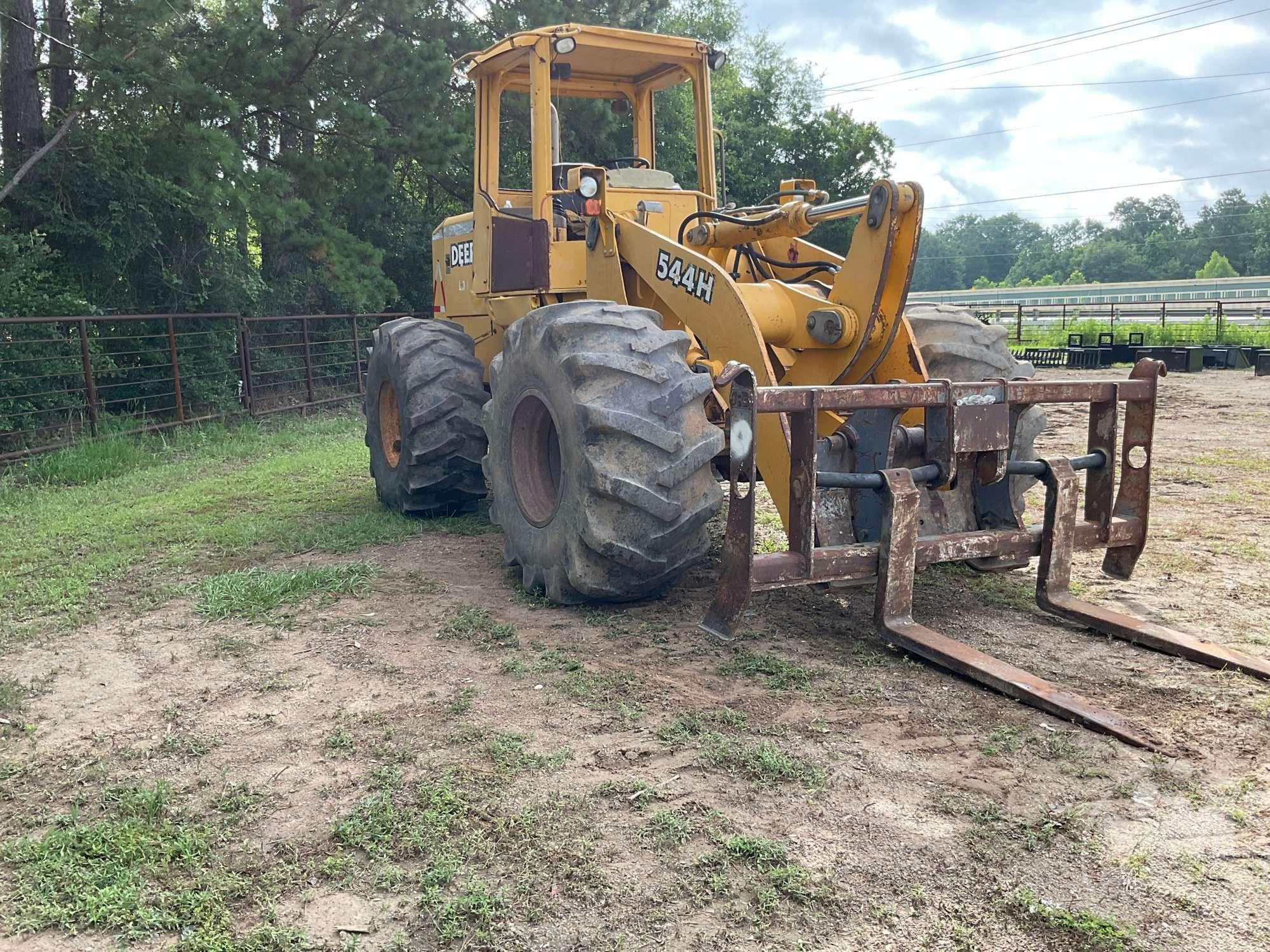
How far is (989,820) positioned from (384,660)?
8.46ft

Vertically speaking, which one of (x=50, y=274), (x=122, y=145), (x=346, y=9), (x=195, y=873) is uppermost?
(x=346, y=9)

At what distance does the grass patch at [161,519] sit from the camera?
5832 millimetres

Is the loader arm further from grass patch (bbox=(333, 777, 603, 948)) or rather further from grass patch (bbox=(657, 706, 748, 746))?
grass patch (bbox=(333, 777, 603, 948))

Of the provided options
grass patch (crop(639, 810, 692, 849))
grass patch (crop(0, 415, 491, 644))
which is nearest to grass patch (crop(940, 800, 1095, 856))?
grass patch (crop(639, 810, 692, 849))

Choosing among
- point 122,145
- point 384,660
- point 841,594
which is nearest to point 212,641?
point 384,660

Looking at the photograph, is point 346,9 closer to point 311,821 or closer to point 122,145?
point 122,145

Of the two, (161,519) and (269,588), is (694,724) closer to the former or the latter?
(269,588)

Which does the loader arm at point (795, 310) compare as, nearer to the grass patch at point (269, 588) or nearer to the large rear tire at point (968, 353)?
the large rear tire at point (968, 353)

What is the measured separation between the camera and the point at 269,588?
5559 millimetres

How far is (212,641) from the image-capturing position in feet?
15.9

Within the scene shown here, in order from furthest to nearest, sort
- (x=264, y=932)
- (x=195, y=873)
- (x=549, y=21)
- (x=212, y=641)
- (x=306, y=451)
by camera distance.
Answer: (x=549, y=21), (x=306, y=451), (x=212, y=641), (x=195, y=873), (x=264, y=932)

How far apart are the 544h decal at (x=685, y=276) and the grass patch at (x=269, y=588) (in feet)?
7.59

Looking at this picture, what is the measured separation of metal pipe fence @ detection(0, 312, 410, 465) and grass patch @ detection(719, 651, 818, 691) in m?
8.43

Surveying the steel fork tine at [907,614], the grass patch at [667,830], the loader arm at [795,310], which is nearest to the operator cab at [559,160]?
the loader arm at [795,310]
